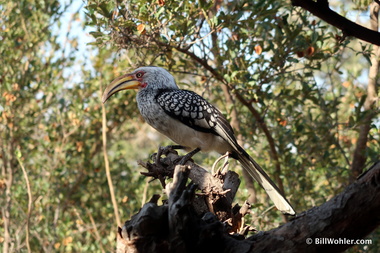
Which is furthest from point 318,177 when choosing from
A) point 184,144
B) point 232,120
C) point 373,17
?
point 184,144

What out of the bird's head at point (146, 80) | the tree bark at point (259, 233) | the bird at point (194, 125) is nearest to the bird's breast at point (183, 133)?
the bird at point (194, 125)

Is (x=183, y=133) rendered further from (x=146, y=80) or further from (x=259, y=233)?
(x=259, y=233)

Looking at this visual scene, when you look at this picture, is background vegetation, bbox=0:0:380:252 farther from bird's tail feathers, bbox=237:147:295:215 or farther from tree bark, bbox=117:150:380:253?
tree bark, bbox=117:150:380:253

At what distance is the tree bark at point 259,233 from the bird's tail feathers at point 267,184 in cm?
86

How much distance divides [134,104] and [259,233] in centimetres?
373

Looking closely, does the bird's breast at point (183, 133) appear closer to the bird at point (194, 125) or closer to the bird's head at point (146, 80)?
the bird at point (194, 125)

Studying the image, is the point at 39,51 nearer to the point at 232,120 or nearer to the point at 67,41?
the point at 67,41

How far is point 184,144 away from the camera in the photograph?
11.8 feet

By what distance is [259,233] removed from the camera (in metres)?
2.11

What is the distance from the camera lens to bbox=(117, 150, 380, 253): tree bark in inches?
72.2

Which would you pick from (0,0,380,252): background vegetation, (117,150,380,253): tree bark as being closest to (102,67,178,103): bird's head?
(0,0,380,252): background vegetation

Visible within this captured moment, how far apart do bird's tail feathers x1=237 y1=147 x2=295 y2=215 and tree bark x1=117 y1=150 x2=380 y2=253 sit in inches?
33.8

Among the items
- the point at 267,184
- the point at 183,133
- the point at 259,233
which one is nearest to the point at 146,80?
the point at 183,133

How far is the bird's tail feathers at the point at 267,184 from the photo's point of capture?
3193 mm
